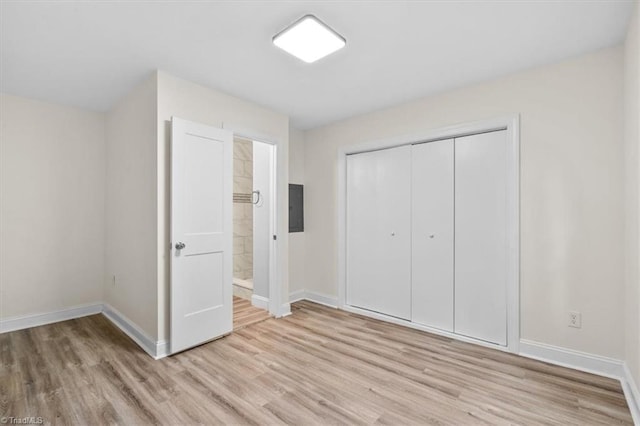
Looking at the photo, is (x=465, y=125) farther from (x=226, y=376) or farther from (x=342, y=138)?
(x=226, y=376)

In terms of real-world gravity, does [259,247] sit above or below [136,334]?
above

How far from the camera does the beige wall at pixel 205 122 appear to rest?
2670mm

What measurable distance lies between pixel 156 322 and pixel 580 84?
4.00 metres

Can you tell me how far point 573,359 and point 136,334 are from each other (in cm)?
383

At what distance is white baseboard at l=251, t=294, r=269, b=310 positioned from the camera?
396 centimetres

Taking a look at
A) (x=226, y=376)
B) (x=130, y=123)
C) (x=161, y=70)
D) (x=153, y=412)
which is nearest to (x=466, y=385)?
(x=226, y=376)

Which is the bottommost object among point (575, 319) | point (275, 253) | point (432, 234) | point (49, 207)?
point (575, 319)

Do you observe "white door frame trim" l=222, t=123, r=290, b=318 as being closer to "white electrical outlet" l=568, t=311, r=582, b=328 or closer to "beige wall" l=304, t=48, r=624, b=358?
"beige wall" l=304, t=48, r=624, b=358

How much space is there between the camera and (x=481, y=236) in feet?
9.61

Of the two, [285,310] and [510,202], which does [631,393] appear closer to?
[510,202]

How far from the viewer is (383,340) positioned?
9.88 ft

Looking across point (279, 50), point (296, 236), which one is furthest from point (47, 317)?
point (279, 50)

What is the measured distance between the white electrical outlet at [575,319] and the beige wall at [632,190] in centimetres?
27

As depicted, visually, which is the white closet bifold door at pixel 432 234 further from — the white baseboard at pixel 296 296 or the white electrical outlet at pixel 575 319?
the white baseboard at pixel 296 296
